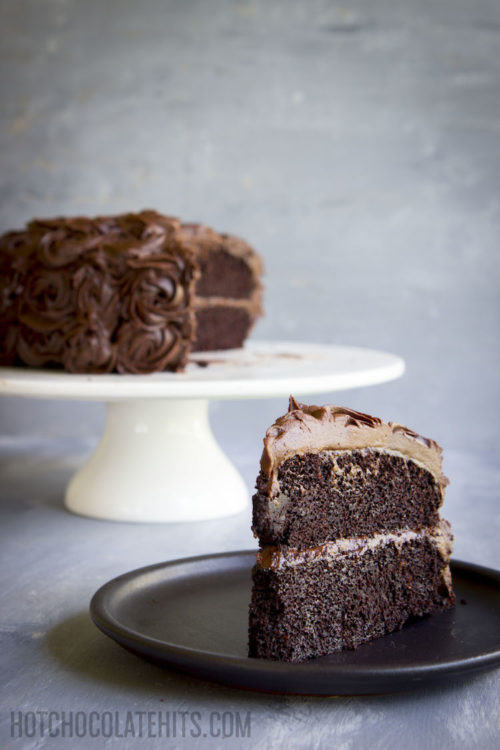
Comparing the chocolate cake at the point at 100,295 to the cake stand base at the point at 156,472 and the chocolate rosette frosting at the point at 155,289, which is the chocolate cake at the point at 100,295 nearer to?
the chocolate rosette frosting at the point at 155,289

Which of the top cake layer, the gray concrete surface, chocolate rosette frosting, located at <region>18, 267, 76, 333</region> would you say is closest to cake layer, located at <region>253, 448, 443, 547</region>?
the top cake layer

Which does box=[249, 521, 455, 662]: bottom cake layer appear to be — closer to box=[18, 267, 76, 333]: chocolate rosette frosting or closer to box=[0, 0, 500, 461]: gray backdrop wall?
box=[18, 267, 76, 333]: chocolate rosette frosting

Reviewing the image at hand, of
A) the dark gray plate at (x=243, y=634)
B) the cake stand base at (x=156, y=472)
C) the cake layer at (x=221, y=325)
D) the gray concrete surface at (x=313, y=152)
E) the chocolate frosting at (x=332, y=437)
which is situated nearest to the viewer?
the dark gray plate at (x=243, y=634)

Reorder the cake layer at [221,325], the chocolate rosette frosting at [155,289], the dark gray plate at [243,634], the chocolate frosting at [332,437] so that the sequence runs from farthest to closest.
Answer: the cake layer at [221,325]
the chocolate rosette frosting at [155,289]
the chocolate frosting at [332,437]
the dark gray plate at [243,634]

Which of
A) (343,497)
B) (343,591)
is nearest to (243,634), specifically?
(343,591)

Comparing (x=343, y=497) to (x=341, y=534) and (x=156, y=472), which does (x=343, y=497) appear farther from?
(x=156, y=472)

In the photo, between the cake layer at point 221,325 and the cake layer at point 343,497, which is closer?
the cake layer at point 343,497

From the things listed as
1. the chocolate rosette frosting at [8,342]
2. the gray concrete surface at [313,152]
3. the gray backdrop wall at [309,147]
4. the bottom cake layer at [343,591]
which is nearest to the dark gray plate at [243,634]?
the bottom cake layer at [343,591]
